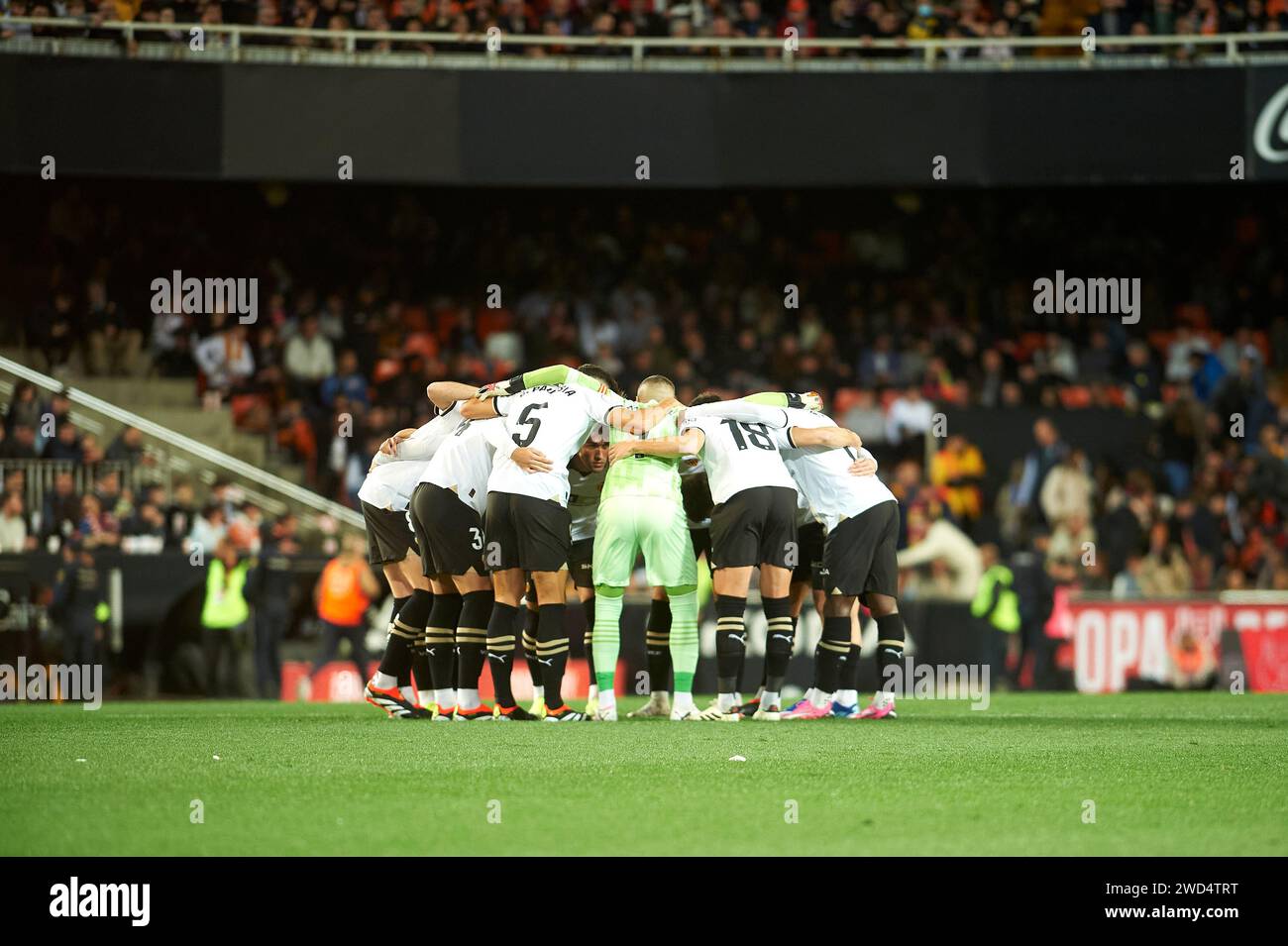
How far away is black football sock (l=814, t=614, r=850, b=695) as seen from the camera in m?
12.1

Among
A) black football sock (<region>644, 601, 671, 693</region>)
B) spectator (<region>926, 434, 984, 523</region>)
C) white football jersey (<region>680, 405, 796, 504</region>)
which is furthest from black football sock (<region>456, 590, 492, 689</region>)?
spectator (<region>926, 434, 984, 523</region>)

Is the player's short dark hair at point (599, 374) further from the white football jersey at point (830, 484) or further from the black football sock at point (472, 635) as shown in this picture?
the black football sock at point (472, 635)

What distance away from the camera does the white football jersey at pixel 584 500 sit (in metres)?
12.3

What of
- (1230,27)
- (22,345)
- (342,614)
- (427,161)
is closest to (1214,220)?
(1230,27)

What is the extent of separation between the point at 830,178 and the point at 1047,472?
14.7 feet

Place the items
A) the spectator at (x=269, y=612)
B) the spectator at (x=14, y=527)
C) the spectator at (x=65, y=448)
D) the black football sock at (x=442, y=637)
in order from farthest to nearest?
the spectator at (x=65, y=448) → the spectator at (x=14, y=527) → the spectator at (x=269, y=612) → the black football sock at (x=442, y=637)

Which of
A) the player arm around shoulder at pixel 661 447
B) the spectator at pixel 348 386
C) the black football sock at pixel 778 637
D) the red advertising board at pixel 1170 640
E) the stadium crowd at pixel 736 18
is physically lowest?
the red advertising board at pixel 1170 640

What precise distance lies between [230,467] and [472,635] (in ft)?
30.5

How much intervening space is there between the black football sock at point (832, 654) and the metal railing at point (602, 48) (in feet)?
35.9

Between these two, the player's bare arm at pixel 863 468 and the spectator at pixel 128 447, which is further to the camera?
the spectator at pixel 128 447

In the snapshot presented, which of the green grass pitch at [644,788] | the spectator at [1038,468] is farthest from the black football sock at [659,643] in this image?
the spectator at [1038,468]

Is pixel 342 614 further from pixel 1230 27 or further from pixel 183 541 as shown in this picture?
pixel 1230 27

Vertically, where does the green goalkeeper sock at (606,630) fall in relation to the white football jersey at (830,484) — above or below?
below

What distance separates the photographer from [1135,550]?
20344 millimetres
